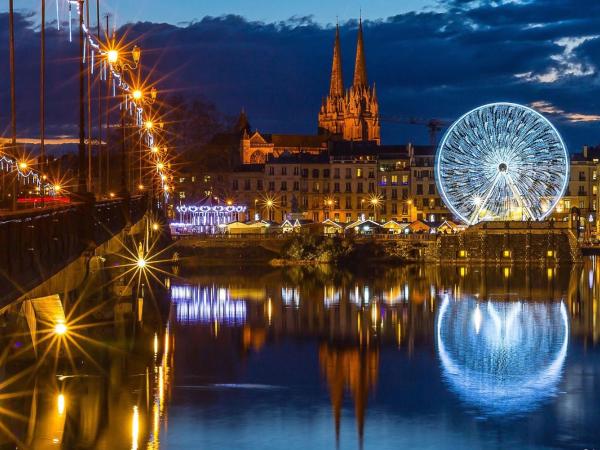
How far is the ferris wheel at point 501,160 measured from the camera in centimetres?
10244

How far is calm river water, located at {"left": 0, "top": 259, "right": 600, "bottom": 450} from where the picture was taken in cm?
3350

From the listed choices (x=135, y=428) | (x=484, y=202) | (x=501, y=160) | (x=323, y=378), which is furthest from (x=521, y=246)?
(x=135, y=428)

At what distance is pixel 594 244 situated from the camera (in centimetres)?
14925

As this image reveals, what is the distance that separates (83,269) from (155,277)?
51.1 m

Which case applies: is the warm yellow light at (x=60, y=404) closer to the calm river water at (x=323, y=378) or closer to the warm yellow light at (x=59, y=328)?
the calm river water at (x=323, y=378)

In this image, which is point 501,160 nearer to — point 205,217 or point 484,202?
point 484,202

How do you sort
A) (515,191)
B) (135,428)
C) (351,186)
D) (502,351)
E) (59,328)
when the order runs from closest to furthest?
(135,428), (59,328), (502,351), (515,191), (351,186)

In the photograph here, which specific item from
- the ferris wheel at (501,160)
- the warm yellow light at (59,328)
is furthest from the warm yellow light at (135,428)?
the ferris wheel at (501,160)

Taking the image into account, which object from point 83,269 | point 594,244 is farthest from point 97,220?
point 594,244

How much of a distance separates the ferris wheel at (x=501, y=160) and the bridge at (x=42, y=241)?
62063 millimetres

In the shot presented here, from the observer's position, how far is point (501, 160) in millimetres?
103812

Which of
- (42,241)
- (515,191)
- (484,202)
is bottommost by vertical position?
(42,241)

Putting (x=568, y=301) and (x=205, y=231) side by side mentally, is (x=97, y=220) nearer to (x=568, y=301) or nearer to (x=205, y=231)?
(x=568, y=301)

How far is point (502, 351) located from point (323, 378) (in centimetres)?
1117
